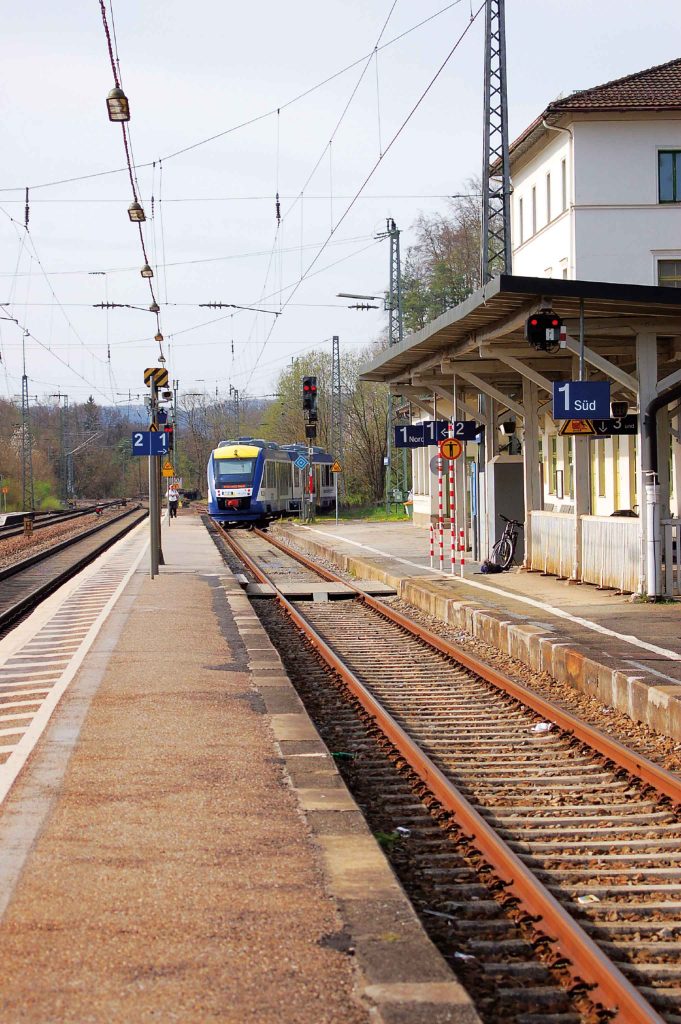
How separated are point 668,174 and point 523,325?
21.1 m

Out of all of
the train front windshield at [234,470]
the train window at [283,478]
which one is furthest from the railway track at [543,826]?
the train window at [283,478]

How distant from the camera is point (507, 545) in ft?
74.6

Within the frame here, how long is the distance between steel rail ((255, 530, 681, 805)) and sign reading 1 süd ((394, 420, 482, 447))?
303 inches

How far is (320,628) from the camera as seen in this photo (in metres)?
17.2

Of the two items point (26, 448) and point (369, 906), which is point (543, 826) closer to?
point (369, 906)

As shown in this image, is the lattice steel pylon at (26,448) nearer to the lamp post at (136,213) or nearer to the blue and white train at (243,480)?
the blue and white train at (243,480)

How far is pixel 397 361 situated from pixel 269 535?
2009 cm

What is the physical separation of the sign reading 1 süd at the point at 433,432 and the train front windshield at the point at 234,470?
21790 millimetres

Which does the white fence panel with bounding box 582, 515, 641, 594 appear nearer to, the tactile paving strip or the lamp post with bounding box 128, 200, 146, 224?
the tactile paving strip

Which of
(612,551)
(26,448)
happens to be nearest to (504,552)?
(612,551)

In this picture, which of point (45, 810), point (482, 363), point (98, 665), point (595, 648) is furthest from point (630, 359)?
point (45, 810)

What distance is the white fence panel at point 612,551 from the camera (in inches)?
637

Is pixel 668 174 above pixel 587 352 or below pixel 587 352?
above

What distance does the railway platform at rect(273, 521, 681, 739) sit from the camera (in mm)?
10156
